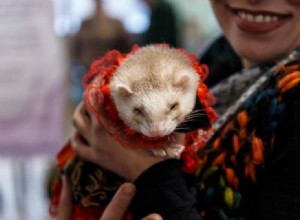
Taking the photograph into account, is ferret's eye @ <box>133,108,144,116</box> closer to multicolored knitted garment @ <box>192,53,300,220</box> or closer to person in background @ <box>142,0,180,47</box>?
multicolored knitted garment @ <box>192,53,300,220</box>

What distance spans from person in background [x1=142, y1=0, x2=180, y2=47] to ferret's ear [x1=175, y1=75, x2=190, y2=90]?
5.36ft

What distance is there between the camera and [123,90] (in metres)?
0.78

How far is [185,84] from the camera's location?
31.4 inches

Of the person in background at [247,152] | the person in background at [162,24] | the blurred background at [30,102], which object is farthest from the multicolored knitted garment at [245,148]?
the person in background at [162,24]

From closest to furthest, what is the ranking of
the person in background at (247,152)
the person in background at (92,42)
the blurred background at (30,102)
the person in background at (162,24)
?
the person in background at (247,152), the blurred background at (30,102), the person in background at (92,42), the person in background at (162,24)

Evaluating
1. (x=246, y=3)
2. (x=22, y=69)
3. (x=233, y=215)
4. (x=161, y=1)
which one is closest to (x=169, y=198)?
(x=233, y=215)

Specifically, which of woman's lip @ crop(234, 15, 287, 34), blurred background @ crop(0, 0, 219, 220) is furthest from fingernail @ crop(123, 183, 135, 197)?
blurred background @ crop(0, 0, 219, 220)

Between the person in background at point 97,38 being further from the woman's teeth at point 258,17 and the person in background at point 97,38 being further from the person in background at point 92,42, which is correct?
the woman's teeth at point 258,17

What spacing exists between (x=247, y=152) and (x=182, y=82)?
15 centimetres

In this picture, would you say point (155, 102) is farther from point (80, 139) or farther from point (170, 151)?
point (80, 139)

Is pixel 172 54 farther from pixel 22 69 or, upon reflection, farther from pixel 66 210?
pixel 22 69

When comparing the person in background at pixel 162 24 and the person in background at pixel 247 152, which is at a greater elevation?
the person in background at pixel 247 152

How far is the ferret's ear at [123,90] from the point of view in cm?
78

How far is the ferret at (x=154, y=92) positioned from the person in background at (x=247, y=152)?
0.20 feet
